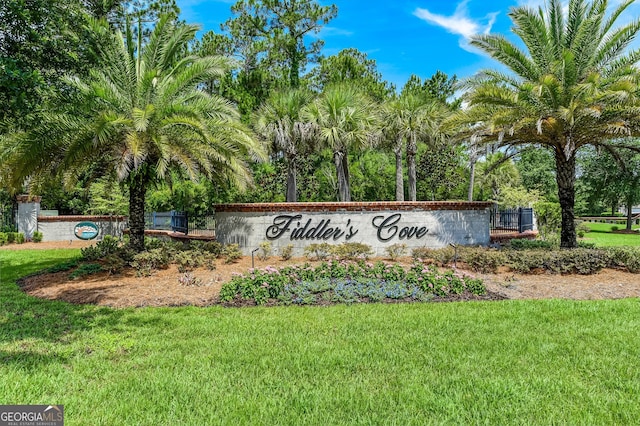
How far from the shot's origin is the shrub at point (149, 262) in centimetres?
943

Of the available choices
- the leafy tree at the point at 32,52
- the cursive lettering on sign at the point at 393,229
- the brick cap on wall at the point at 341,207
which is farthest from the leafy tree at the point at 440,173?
the leafy tree at the point at 32,52

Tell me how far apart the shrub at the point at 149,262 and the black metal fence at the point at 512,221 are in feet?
43.6

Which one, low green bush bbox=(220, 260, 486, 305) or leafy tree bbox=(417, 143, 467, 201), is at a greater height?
leafy tree bbox=(417, 143, 467, 201)

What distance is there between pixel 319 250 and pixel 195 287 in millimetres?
4021

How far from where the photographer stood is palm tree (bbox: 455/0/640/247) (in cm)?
1061

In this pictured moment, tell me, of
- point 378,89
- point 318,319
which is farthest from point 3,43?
point 378,89

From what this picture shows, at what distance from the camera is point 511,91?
37.9ft

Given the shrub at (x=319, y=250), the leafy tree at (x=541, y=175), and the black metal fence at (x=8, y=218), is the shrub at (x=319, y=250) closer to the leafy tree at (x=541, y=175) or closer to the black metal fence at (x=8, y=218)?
the black metal fence at (x=8, y=218)

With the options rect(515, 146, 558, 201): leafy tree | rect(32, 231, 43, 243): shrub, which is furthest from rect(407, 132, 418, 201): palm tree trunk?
rect(515, 146, 558, 201): leafy tree

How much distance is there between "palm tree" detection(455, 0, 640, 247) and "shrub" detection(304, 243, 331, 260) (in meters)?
5.35

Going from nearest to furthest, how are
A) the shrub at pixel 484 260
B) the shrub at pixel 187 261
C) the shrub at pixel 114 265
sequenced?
1. the shrub at pixel 114 265
2. the shrub at pixel 484 260
3. the shrub at pixel 187 261

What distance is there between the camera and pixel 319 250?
37.6ft

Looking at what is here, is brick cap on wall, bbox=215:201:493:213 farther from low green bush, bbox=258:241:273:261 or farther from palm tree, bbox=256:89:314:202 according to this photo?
palm tree, bbox=256:89:314:202

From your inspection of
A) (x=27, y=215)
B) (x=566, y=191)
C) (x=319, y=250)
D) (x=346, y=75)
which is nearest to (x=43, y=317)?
(x=319, y=250)
